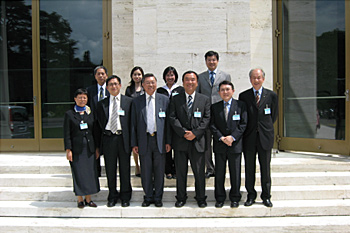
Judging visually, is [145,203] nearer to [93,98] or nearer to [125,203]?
[125,203]

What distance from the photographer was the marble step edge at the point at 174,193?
478 cm

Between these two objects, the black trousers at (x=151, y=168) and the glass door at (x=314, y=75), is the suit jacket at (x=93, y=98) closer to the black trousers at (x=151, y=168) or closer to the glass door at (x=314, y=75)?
the black trousers at (x=151, y=168)

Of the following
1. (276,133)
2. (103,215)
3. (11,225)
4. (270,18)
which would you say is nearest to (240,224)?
(103,215)

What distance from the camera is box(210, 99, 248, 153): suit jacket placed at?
14.3ft

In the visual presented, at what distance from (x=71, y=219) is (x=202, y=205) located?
6.13ft

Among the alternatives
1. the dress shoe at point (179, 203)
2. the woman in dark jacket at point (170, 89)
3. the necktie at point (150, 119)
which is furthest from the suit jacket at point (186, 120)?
the dress shoe at point (179, 203)

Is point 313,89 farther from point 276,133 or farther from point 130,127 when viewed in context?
point 130,127

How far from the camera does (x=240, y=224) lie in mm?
4195

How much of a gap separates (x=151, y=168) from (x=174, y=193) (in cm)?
59

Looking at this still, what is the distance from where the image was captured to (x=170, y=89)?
196 inches

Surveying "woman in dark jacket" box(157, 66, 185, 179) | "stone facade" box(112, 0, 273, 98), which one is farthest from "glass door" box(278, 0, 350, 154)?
"woman in dark jacket" box(157, 66, 185, 179)

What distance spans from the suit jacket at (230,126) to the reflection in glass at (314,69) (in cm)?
323

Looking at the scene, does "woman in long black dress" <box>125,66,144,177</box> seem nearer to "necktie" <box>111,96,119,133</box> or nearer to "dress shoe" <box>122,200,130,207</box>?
"necktie" <box>111,96,119,133</box>

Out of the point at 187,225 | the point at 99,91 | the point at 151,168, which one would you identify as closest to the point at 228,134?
the point at 151,168
